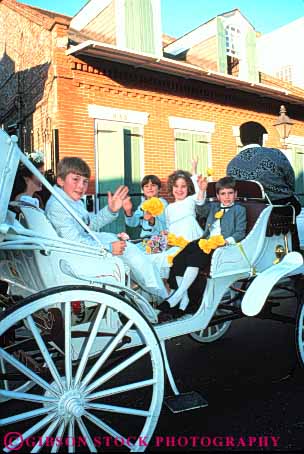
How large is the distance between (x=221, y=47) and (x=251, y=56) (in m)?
1.06

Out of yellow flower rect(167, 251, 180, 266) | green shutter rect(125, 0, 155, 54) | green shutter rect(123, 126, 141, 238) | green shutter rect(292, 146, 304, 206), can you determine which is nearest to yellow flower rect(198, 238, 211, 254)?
yellow flower rect(167, 251, 180, 266)

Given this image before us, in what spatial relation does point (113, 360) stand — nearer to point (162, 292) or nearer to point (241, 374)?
point (162, 292)

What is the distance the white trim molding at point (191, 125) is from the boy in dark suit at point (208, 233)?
259 inches

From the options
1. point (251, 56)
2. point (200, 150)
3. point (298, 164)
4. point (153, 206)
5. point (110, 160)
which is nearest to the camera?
point (153, 206)

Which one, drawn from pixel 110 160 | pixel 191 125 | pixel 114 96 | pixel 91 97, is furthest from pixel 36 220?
pixel 191 125

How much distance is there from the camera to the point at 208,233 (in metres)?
3.98

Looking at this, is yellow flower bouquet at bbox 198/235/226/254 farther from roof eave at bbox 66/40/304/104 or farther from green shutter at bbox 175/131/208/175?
green shutter at bbox 175/131/208/175

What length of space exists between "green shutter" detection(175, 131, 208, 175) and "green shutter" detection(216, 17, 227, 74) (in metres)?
2.34

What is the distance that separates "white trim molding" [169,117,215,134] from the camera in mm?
10250

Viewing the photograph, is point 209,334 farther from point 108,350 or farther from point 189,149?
point 189,149

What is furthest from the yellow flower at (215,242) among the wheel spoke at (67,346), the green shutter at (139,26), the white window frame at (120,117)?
the green shutter at (139,26)

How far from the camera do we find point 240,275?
3312mm

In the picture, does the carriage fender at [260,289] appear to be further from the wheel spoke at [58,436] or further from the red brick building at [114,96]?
the red brick building at [114,96]

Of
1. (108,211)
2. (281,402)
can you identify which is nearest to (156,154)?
(108,211)
